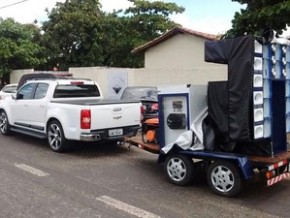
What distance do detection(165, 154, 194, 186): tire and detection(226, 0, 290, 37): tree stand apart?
3.78 meters

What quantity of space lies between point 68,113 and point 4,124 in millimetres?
3488

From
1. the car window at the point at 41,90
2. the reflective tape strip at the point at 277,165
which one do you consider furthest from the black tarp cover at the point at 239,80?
the car window at the point at 41,90

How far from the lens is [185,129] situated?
22.6ft

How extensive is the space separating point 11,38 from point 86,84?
62.8 ft

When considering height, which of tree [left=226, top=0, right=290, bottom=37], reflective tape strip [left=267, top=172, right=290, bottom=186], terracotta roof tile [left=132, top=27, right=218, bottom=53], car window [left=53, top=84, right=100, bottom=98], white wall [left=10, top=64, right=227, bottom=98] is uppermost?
terracotta roof tile [left=132, top=27, right=218, bottom=53]

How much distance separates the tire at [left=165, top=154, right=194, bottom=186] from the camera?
6.79 meters

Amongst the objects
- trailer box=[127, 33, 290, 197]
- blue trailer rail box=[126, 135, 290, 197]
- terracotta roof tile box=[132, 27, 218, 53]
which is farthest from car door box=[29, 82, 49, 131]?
terracotta roof tile box=[132, 27, 218, 53]

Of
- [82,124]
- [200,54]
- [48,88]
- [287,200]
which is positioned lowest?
[287,200]

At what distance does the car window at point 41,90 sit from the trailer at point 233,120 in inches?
162

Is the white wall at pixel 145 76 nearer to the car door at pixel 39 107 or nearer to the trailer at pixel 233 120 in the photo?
the car door at pixel 39 107

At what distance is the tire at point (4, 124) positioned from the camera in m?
11.7

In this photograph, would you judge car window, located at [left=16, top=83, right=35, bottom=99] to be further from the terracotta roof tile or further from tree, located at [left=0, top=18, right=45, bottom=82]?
tree, located at [left=0, top=18, right=45, bottom=82]

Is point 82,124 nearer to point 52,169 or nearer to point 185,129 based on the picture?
point 52,169

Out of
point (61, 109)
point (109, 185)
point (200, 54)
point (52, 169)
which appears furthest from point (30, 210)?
point (200, 54)
